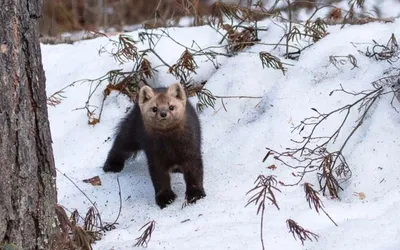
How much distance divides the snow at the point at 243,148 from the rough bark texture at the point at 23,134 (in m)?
0.78

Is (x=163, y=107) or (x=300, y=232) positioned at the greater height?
(x=163, y=107)

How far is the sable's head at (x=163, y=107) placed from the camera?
5.78 metres

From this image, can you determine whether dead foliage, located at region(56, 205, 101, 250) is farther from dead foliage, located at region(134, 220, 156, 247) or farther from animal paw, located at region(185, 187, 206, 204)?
animal paw, located at region(185, 187, 206, 204)

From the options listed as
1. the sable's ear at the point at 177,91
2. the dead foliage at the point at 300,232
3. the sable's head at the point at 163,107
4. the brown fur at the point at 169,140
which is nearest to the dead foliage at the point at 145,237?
the dead foliage at the point at 300,232

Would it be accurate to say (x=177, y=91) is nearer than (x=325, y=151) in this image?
No

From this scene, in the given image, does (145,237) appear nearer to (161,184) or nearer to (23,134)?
(23,134)

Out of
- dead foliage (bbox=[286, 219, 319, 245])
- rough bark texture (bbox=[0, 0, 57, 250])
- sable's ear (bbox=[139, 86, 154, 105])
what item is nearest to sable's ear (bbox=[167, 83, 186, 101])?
sable's ear (bbox=[139, 86, 154, 105])

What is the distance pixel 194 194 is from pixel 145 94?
2.86 ft

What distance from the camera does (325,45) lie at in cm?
663

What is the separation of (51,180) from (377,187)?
6.89 feet

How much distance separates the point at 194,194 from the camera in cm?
557

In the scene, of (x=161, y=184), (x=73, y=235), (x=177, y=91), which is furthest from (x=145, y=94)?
(x=73, y=235)

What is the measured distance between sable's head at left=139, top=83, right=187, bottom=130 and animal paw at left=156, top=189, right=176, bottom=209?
0.47 metres

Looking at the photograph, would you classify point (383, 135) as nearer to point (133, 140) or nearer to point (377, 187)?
point (377, 187)
